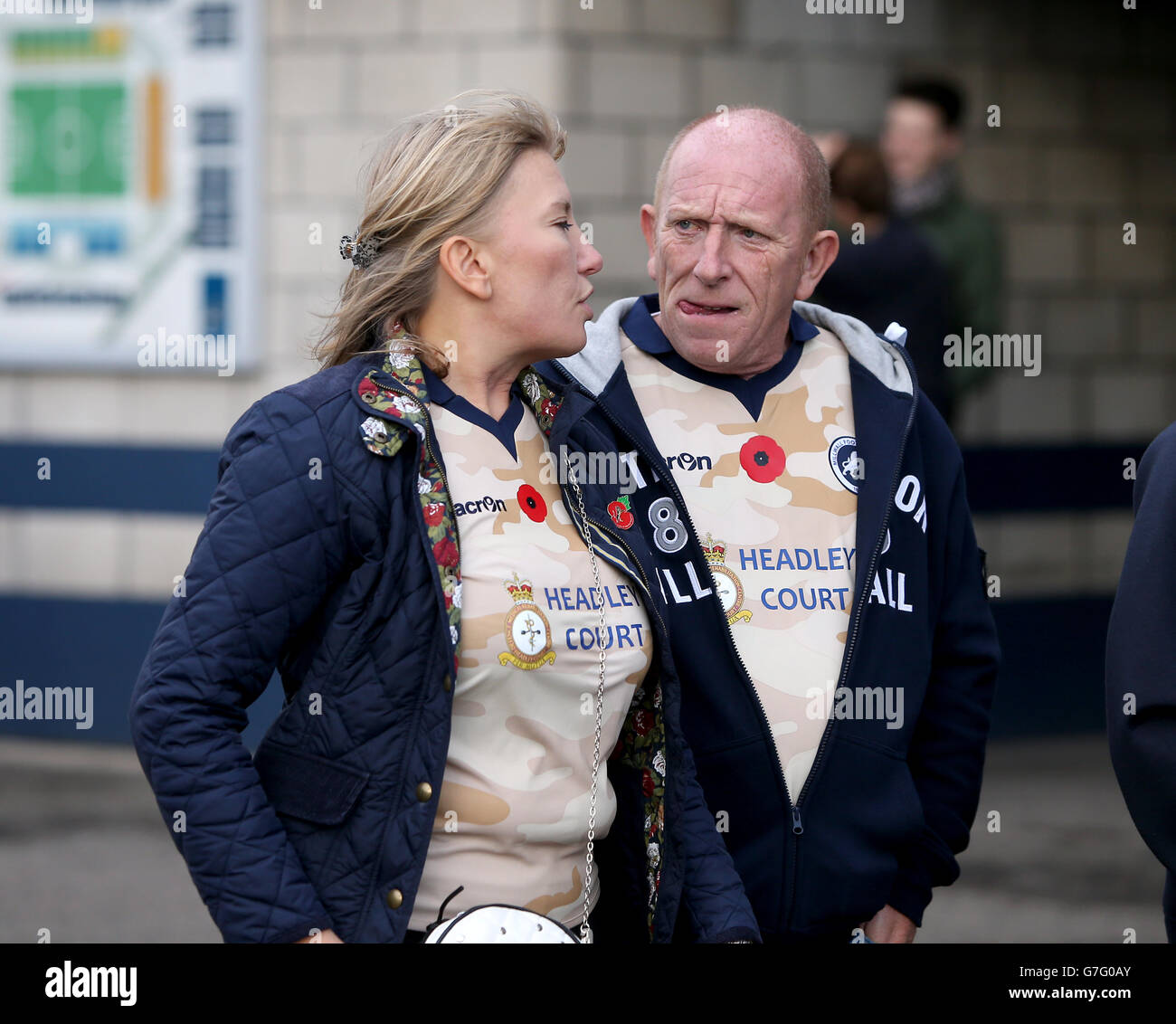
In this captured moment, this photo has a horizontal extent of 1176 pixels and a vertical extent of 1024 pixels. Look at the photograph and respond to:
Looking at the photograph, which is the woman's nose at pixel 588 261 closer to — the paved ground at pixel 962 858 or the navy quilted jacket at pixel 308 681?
the navy quilted jacket at pixel 308 681

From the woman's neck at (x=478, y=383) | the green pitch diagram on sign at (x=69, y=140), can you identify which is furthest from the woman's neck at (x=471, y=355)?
the green pitch diagram on sign at (x=69, y=140)

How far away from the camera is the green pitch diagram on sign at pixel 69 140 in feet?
25.3

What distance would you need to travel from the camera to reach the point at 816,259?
11.1ft

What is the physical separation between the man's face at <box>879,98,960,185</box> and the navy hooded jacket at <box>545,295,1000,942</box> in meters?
4.08

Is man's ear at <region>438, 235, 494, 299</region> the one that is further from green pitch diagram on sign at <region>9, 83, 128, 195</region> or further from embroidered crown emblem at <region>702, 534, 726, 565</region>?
green pitch diagram on sign at <region>9, 83, 128, 195</region>

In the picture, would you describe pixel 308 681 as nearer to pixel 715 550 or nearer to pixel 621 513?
pixel 621 513

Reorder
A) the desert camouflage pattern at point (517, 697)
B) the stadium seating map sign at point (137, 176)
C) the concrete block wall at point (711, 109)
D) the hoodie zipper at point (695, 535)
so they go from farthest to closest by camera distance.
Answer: the stadium seating map sign at point (137, 176) < the concrete block wall at point (711, 109) < the hoodie zipper at point (695, 535) < the desert camouflage pattern at point (517, 697)

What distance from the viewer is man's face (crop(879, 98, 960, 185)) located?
286 inches

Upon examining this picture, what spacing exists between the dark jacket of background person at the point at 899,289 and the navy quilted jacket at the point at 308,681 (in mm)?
3979

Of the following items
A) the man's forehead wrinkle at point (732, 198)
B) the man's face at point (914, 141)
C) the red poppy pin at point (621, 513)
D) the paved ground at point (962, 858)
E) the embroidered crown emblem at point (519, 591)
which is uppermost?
the man's face at point (914, 141)

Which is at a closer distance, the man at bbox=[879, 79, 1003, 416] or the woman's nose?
the woman's nose

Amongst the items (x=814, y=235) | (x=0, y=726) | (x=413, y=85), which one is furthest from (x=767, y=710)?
(x=0, y=726)

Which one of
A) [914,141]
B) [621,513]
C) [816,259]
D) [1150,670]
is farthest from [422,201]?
[914,141]

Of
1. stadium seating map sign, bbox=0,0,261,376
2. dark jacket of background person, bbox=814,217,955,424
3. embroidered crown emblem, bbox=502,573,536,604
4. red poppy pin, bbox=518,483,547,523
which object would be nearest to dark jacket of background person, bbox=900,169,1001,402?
dark jacket of background person, bbox=814,217,955,424
